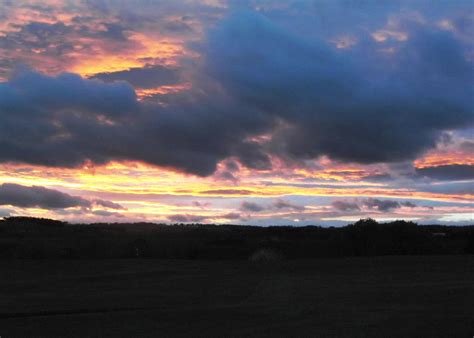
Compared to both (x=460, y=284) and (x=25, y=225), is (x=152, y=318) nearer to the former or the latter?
(x=460, y=284)

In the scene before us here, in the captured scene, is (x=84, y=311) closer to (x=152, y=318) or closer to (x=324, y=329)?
(x=152, y=318)

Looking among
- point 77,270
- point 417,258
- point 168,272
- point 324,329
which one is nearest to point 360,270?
point 417,258

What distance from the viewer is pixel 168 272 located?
105ft

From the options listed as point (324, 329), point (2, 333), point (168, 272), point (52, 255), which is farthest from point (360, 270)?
point (52, 255)

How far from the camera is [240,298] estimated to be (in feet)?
72.8

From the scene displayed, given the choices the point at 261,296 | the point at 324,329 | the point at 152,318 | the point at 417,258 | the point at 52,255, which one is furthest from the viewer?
the point at 52,255

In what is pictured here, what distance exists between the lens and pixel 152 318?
17.9 m

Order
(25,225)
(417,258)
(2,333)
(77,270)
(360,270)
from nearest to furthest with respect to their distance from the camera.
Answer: (2,333) → (360,270) → (77,270) → (417,258) → (25,225)

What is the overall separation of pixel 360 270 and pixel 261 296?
10.1 metres

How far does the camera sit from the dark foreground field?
1570 centimetres

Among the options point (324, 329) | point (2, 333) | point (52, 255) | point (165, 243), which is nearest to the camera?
point (324, 329)

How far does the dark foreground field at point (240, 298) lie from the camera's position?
15695 millimetres

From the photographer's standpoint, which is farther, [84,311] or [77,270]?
[77,270]

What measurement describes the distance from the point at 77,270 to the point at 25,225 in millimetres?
69242
